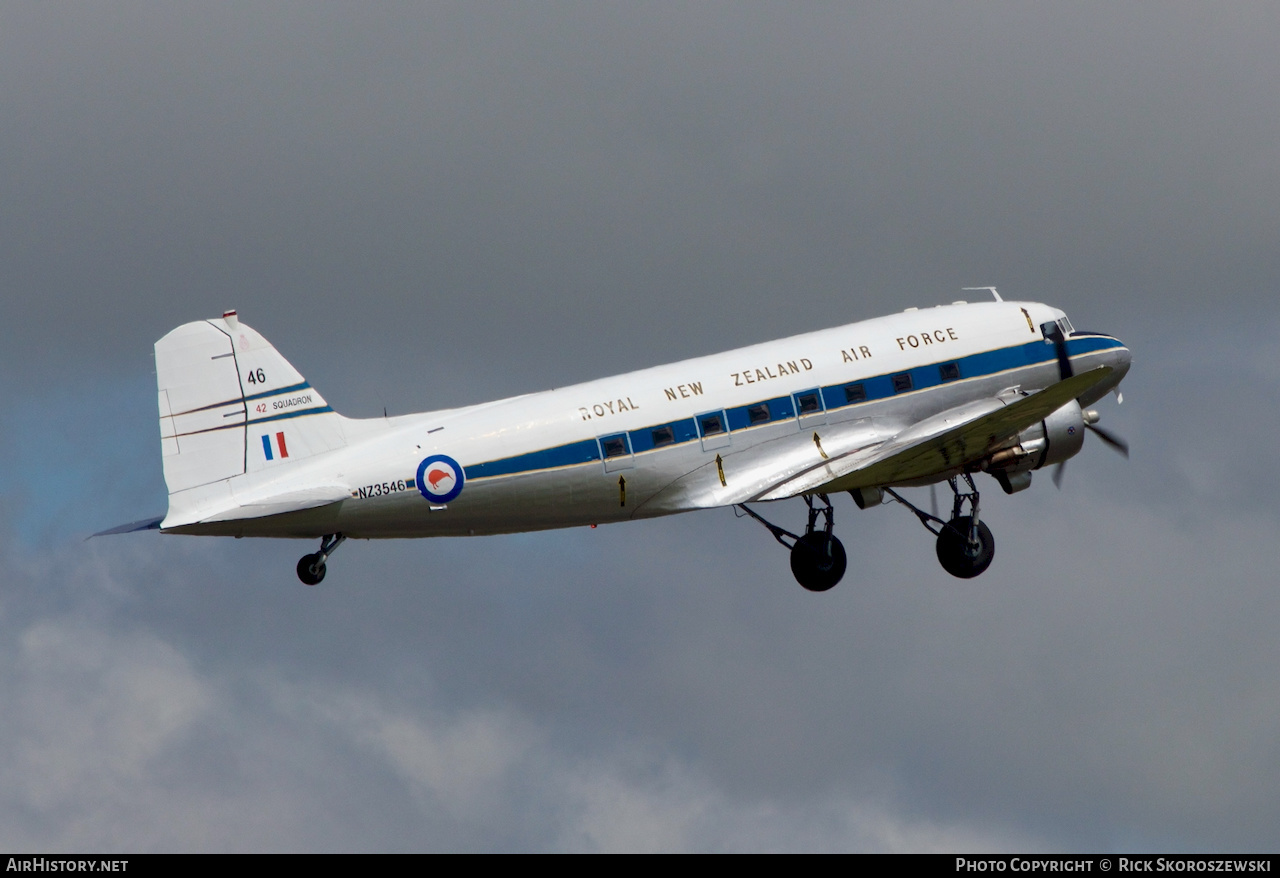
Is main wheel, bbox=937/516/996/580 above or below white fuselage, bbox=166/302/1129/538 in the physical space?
below

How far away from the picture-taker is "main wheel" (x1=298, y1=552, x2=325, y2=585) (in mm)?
38844

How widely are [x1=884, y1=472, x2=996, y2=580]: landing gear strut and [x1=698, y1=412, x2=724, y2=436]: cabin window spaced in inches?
192

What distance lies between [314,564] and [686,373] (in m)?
8.74

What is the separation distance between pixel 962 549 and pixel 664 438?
24.7 feet

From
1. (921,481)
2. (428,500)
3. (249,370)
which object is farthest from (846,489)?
(249,370)

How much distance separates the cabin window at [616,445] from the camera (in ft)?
133

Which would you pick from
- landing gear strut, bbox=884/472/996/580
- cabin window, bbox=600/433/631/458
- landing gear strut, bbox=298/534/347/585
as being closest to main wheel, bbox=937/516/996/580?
landing gear strut, bbox=884/472/996/580

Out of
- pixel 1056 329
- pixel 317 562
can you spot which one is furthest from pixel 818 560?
pixel 317 562

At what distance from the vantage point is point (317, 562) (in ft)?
128

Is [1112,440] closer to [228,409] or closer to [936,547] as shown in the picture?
[936,547]

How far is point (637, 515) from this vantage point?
41375 mm

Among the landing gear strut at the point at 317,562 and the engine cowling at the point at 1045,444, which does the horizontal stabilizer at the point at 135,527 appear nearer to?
the landing gear strut at the point at 317,562

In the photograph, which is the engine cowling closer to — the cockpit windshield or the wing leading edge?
the wing leading edge
